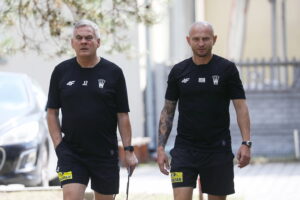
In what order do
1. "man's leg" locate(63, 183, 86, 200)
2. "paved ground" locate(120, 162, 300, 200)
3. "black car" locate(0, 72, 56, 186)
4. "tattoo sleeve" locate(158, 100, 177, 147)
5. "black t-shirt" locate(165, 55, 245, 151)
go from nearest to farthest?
1. "man's leg" locate(63, 183, 86, 200)
2. "black t-shirt" locate(165, 55, 245, 151)
3. "tattoo sleeve" locate(158, 100, 177, 147)
4. "black car" locate(0, 72, 56, 186)
5. "paved ground" locate(120, 162, 300, 200)

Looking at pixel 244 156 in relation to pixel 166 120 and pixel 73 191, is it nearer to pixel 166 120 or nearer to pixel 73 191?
pixel 166 120

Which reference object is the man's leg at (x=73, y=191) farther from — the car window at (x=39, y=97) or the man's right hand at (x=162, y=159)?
the car window at (x=39, y=97)

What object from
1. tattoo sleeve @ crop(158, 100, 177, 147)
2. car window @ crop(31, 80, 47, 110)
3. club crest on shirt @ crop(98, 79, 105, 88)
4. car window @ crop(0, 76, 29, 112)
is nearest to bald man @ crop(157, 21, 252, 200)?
tattoo sleeve @ crop(158, 100, 177, 147)

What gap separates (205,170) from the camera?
750 centimetres

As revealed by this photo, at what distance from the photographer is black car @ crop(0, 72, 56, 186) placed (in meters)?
11.4

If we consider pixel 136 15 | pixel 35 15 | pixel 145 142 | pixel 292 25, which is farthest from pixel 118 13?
pixel 292 25

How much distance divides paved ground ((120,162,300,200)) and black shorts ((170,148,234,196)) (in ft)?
9.51

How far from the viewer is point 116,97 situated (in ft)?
24.4

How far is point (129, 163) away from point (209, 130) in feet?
2.27

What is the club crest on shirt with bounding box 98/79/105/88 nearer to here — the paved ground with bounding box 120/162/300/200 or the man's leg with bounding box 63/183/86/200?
the man's leg with bounding box 63/183/86/200

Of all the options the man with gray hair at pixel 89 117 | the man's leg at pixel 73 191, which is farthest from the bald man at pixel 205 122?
the man's leg at pixel 73 191

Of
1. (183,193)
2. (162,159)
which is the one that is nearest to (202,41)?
(162,159)

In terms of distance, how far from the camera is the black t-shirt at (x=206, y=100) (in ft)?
24.3

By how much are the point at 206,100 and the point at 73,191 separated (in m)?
1.27
